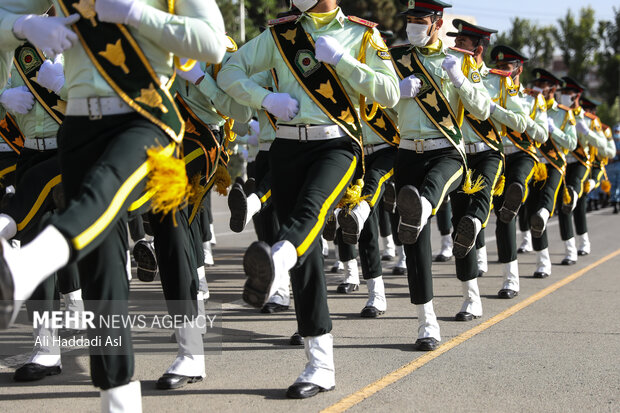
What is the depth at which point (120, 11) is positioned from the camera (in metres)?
3.37

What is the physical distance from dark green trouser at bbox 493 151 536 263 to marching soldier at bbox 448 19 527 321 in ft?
1.12

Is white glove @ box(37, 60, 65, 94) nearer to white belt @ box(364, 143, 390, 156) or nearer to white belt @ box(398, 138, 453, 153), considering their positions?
white belt @ box(398, 138, 453, 153)

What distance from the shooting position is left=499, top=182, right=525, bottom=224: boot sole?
7637mm

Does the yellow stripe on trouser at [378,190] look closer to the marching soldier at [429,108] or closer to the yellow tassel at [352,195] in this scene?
the marching soldier at [429,108]

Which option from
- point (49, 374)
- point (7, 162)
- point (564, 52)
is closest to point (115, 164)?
point (49, 374)

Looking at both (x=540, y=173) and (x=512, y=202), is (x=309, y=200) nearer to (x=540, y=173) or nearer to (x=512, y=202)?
(x=512, y=202)

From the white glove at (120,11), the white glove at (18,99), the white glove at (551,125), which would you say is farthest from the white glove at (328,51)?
the white glove at (551,125)

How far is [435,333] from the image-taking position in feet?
17.8

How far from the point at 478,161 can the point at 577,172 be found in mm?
3731

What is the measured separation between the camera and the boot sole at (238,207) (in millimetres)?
6594

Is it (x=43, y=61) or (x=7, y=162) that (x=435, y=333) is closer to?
(x=43, y=61)

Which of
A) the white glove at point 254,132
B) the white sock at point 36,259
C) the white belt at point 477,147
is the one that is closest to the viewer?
the white sock at point 36,259

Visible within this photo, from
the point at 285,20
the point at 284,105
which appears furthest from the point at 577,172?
the point at 284,105

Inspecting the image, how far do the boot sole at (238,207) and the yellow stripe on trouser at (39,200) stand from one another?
185cm
